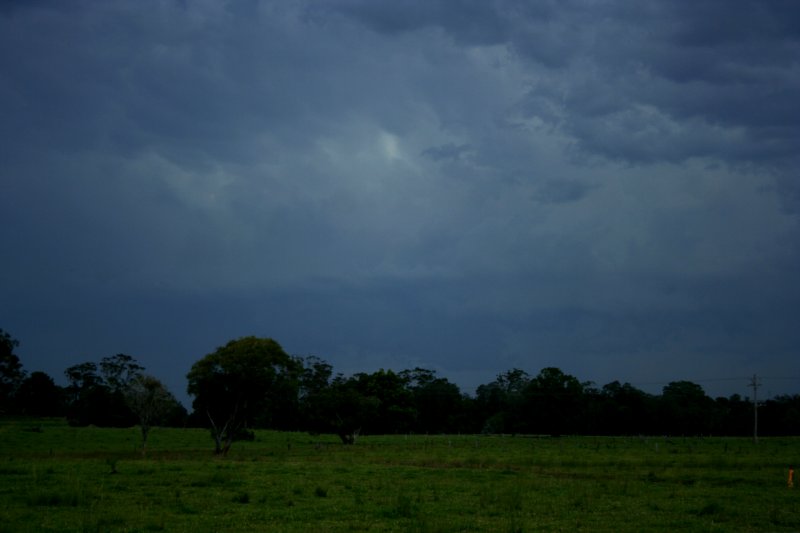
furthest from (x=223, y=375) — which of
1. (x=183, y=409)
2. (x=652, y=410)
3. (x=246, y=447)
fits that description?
(x=652, y=410)

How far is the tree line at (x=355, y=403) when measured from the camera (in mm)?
59594

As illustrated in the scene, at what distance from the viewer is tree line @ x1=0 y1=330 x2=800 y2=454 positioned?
→ 59.6 metres

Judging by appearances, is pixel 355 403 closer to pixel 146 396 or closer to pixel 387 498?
pixel 146 396

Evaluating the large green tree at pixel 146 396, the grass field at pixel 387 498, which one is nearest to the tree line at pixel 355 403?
the large green tree at pixel 146 396

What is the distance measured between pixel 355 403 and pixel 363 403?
1.75 m

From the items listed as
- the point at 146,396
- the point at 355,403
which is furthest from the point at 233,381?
the point at 355,403

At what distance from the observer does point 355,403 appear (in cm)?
8669

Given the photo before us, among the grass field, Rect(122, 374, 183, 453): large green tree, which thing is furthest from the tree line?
the grass field

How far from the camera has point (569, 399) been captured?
412 feet

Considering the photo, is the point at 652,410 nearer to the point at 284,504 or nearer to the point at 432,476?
the point at 432,476

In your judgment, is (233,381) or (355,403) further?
(355,403)

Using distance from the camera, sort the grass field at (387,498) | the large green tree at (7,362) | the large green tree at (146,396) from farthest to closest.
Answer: the large green tree at (7,362) < the large green tree at (146,396) < the grass field at (387,498)

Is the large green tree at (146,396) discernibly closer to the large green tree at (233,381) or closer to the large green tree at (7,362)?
the large green tree at (233,381)

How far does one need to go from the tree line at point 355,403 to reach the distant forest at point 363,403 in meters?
0.17
